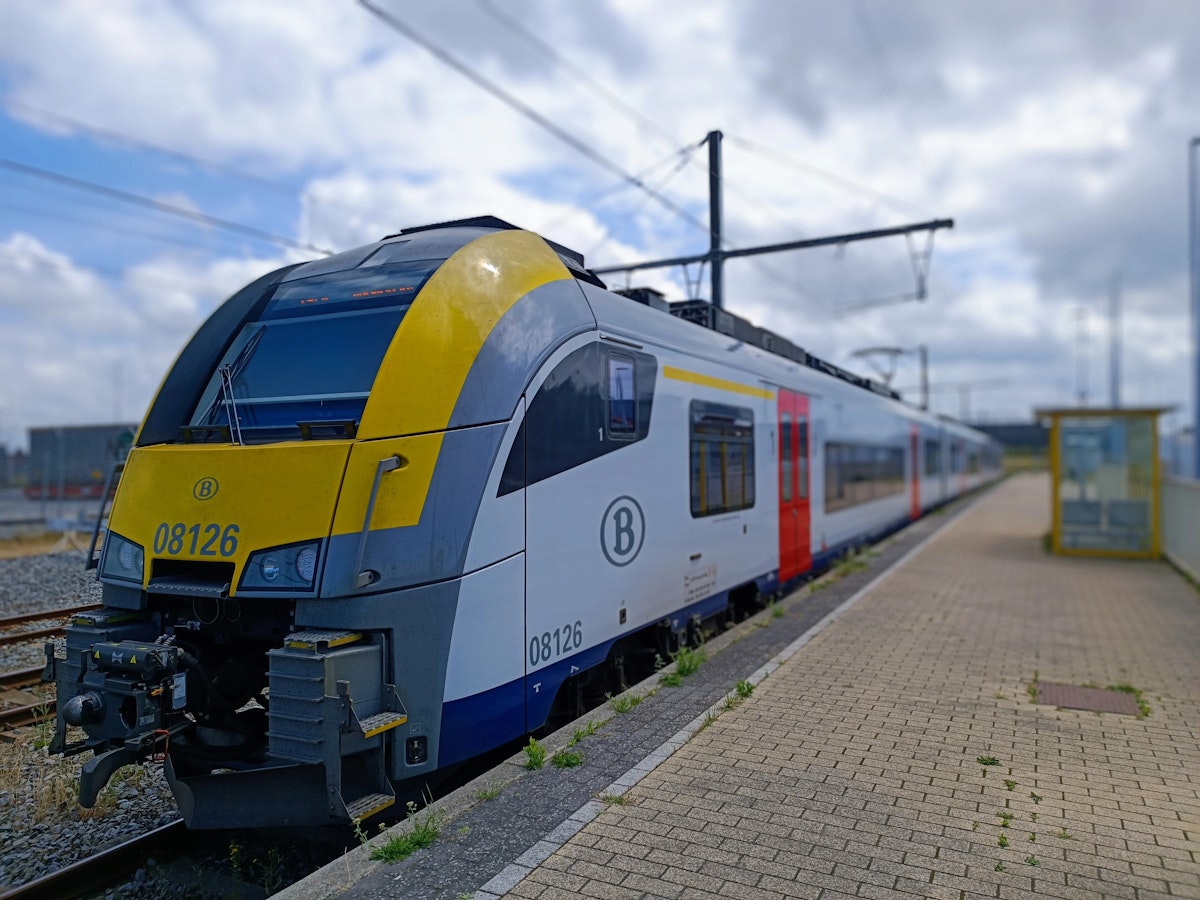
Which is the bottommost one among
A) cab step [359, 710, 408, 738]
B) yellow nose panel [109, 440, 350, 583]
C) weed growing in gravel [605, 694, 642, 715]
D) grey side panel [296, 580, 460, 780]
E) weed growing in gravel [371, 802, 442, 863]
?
weed growing in gravel [371, 802, 442, 863]

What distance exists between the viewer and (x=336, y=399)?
469 cm

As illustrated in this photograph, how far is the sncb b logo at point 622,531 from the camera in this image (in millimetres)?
5773

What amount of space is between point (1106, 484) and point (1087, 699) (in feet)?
34.7

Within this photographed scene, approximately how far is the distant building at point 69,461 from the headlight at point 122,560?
775 inches

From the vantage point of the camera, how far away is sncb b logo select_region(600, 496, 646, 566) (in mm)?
5773

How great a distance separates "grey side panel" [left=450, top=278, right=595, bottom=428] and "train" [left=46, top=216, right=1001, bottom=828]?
0.01m

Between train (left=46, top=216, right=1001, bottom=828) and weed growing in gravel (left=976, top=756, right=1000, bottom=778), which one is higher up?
train (left=46, top=216, right=1001, bottom=828)

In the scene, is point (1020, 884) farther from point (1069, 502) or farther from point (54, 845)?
point (1069, 502)

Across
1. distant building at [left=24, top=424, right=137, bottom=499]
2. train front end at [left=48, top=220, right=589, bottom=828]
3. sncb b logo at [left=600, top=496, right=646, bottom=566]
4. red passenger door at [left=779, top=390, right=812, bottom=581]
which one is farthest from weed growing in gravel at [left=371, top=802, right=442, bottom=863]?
distant building at [left=24, top=424, right=137, bottom=499]

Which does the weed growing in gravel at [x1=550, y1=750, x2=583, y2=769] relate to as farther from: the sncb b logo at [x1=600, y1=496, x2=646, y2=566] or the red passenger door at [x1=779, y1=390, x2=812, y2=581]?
the red passenger door at [x1=779, y1=390, x2=812, y2=581]

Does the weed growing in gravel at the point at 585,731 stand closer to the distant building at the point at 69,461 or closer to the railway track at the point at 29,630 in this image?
the railway track at the point at 29,630

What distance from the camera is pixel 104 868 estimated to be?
14.3 ft

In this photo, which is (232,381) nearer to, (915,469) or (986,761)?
(986,761)

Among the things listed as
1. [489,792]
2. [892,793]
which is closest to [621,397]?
[489,792]
